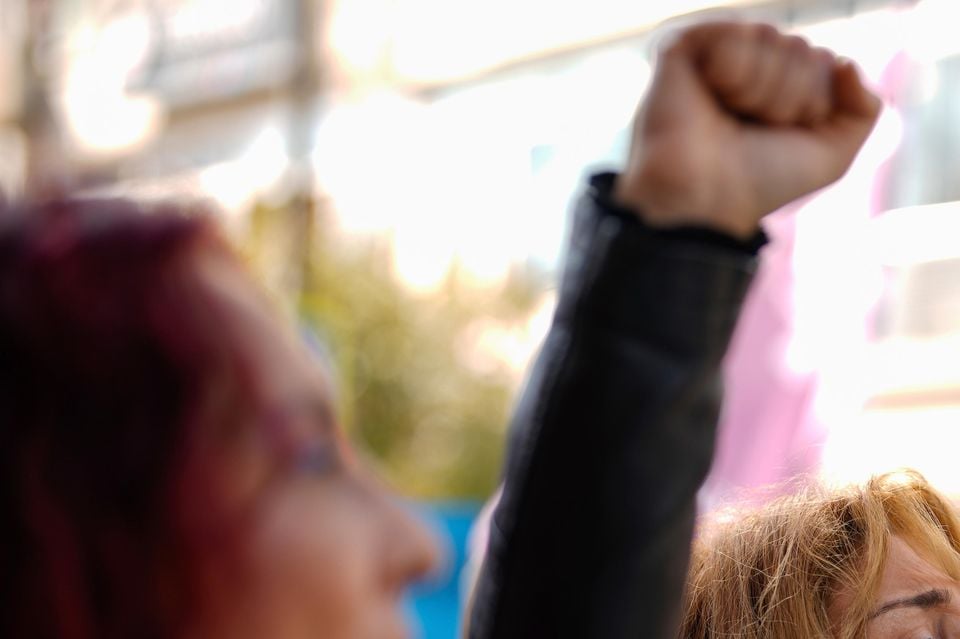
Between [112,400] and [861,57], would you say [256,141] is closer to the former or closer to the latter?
[861,57]

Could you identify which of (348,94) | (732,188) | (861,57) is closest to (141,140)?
(348,94)

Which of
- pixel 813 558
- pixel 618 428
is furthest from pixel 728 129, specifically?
pixel 813 558

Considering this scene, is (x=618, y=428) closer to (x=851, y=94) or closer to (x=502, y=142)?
(x=851, y=94)

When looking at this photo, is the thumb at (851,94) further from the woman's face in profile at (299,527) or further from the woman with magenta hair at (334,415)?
the woman's face in profile at (299,527)

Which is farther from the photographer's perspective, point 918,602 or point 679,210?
point 918,602

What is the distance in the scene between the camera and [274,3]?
8.98 metres

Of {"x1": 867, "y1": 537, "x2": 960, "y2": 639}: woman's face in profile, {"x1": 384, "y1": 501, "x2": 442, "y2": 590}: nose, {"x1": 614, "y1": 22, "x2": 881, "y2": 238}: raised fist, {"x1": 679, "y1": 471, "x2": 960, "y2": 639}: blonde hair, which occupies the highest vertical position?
{"x1": 614, "y1": 22, "x2": 881, "y2": 238}: raised fist

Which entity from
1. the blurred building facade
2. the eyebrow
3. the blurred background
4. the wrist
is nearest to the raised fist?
the wrist

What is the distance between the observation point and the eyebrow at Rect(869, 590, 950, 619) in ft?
3.61

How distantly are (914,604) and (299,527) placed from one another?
28.7 inches

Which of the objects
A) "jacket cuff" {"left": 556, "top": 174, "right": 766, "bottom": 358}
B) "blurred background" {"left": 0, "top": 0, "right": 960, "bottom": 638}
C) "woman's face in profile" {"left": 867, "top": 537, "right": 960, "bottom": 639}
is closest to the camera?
"jacket cuff" {"left": 556, "top": 174, "right": 766, "bottom": 358}

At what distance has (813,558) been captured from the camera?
116 cm

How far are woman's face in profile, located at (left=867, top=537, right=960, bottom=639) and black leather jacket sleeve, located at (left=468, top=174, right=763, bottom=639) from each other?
459mm

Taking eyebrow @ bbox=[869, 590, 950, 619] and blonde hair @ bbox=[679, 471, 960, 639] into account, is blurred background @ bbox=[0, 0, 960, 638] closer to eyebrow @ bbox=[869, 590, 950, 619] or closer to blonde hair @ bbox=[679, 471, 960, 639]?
blonde hair @ bbox=[679, 471, 960, 639]
